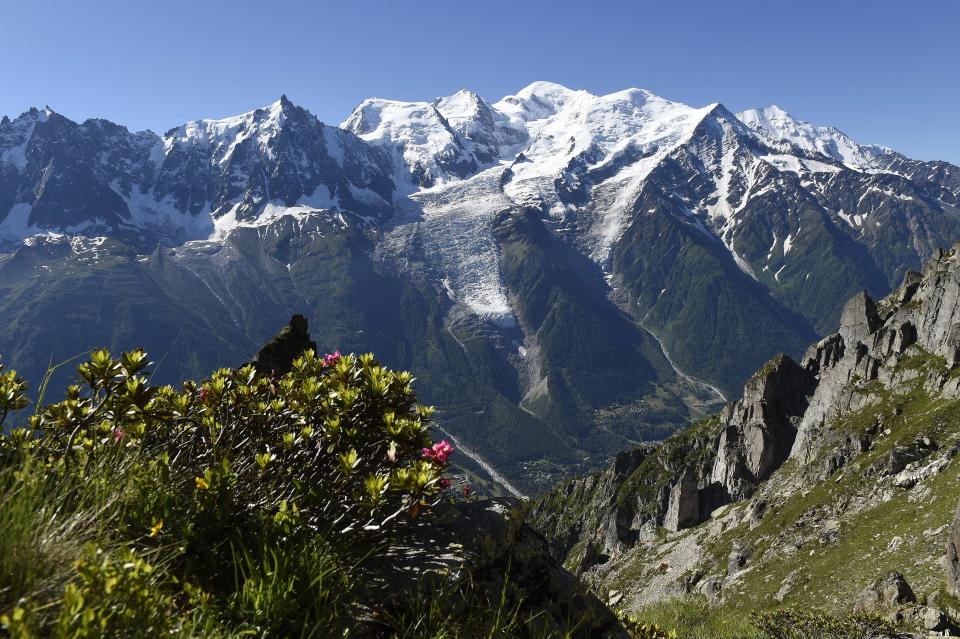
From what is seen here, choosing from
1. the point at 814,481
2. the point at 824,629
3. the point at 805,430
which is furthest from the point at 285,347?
the point at 805,430

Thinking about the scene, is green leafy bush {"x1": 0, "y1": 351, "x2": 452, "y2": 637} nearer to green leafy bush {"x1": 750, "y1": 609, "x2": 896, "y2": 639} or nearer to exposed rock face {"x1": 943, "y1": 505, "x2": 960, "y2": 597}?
green leafy bush {"x1": 750, "y1": 609, "x2": 896, "y2": 639}

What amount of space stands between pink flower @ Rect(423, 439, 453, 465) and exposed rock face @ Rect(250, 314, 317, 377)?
16.2 meters

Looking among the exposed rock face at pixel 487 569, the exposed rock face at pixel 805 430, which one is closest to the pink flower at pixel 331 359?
the exposed rock face at pixel 487 569

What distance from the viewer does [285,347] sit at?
74.5 feet

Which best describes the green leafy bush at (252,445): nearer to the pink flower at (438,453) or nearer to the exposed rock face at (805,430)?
the pink flower at (438,453)

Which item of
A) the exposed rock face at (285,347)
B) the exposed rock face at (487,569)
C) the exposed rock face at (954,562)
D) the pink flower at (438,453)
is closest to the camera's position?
the exposed rock face at (487,569)

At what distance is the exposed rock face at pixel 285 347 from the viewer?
21.8 meters

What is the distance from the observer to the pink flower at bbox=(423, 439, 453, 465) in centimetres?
597

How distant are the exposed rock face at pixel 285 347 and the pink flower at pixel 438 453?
1623 cm

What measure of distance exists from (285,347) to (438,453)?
18.1 meters

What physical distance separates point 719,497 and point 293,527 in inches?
5232

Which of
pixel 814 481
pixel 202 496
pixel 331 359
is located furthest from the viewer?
pixel 814 481

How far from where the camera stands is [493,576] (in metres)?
5.76

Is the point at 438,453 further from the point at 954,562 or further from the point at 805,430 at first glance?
the point at 805,430
